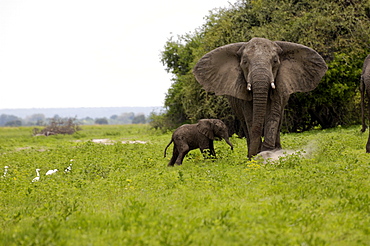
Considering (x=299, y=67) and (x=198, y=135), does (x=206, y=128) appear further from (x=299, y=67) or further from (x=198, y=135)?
(x=299, y=67)

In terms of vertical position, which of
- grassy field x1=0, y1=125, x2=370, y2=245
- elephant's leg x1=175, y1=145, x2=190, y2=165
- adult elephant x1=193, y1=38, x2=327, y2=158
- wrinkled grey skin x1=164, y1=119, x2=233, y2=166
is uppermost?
adult elephant x1=193, y1=38, x2=327, y2=158

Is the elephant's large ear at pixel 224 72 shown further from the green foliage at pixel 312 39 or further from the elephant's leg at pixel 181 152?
the green foliage at pixel 312 39

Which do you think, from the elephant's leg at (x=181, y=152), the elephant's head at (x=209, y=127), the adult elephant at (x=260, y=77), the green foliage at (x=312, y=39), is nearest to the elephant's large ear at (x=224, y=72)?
the adult elephant at (x=260, y=77)

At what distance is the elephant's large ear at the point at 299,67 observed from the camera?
13805mm

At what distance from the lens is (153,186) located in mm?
10234

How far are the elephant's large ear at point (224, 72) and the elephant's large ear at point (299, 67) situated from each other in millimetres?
1219

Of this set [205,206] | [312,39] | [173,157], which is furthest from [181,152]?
[312,39]

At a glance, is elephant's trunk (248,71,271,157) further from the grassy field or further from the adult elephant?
the grassy field

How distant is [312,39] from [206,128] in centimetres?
1369

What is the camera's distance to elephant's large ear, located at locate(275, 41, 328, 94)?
1380 centimetres

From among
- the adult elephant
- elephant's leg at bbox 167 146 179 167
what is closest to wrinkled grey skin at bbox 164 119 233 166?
elephant's leg at bbox 167 146 179 167

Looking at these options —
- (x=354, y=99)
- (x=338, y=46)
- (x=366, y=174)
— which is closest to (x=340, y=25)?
(x=338, y=46)

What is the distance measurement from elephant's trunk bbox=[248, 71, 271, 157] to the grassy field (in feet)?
2.21

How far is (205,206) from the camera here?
25.6ft
